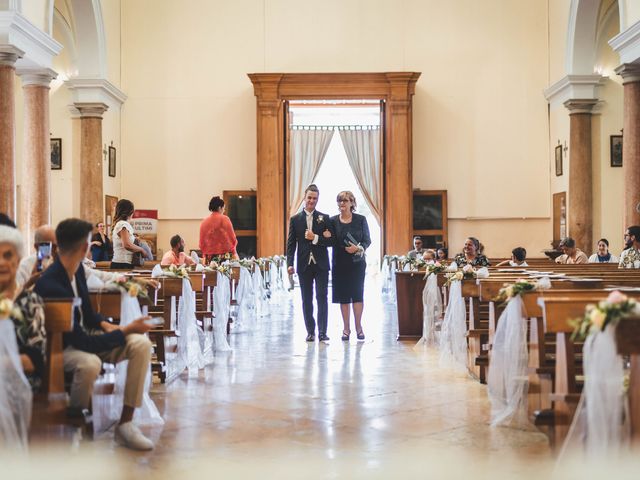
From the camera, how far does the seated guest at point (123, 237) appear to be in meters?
7.77

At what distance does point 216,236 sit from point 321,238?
2.07m

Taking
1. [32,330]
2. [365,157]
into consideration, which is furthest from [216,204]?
[365,157]

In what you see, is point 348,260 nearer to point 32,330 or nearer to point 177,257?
point 177,257

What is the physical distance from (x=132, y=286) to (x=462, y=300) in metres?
2.91

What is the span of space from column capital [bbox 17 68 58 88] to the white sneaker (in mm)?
9129

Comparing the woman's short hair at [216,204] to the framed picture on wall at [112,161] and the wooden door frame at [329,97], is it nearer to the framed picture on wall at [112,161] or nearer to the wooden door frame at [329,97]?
the wooden door frame at [329,97]

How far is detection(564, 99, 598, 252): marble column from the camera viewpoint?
1556 centimetres

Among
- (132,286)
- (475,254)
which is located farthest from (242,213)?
(132,286)

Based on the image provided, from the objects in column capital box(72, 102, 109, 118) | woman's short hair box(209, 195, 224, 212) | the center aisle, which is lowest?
the center aisle

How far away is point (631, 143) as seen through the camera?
1208cm

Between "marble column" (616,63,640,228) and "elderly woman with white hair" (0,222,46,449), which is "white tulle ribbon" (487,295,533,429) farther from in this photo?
"marble column" (616,63,640,228)

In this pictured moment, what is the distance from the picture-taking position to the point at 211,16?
688 inches

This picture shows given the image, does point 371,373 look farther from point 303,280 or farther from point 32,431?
point 32,431

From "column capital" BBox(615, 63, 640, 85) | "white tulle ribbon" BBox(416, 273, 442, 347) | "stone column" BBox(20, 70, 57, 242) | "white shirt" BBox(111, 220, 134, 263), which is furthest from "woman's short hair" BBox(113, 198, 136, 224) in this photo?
"column capital" BBox(615, 63, 640, 85)
